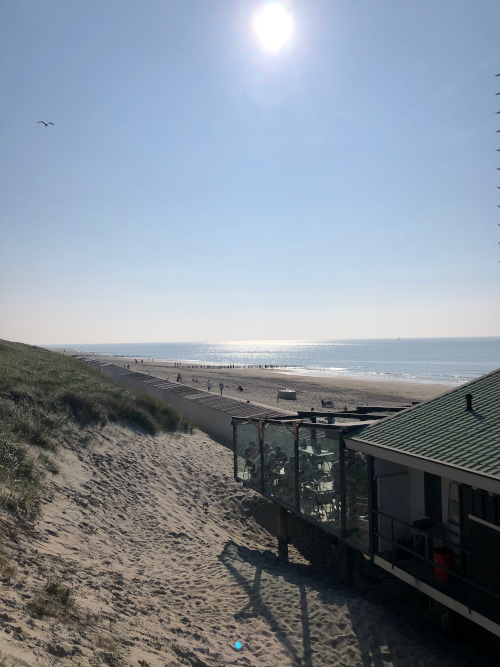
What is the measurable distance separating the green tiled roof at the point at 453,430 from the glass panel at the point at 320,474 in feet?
2.97

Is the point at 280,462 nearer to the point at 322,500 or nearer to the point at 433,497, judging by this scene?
the point at 322,500

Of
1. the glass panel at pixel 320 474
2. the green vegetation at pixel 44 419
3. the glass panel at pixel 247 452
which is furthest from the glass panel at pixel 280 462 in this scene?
the green vegetation at pixel 44 419

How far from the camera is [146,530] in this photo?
1129 centimetres

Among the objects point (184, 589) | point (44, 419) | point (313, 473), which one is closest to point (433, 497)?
point (313, 473)

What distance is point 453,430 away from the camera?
833cm

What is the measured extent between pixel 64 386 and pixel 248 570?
1098 centimetres

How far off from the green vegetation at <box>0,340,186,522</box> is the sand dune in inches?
23.7

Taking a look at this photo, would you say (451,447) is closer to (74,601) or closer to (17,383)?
(74,601)

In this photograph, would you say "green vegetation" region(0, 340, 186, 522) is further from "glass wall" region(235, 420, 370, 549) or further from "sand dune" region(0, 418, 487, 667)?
"glass wall" region(235, 420, 370, 549)

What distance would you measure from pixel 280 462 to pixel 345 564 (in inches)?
113

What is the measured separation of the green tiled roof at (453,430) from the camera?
7102mm

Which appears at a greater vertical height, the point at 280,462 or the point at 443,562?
the point at 280,462

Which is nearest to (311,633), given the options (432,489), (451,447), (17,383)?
(432,489)

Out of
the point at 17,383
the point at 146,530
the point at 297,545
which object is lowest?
the point at 297,545
